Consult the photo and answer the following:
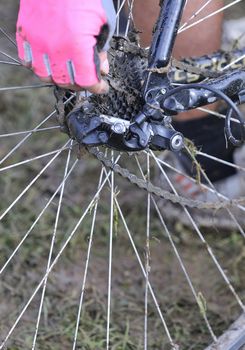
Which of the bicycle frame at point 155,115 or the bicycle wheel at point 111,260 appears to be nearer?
the bicycle frame at point 155,115

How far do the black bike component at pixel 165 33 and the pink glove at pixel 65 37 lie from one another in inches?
5.1

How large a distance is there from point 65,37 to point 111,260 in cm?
72

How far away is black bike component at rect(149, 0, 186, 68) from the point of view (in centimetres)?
134

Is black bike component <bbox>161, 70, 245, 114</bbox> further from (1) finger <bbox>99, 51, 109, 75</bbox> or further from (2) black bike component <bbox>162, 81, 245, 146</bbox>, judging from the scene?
(1) finger <bbox>99, 51, 109, 75</bbox>

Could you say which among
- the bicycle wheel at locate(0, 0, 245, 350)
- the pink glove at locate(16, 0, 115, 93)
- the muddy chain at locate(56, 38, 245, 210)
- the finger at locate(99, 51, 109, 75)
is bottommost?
the bicycle wheel at locate(0, 0, 245, 350)

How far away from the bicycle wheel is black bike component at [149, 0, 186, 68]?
169mm

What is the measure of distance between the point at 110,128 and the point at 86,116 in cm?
5

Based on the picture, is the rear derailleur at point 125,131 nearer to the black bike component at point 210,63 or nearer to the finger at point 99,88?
the finger at point 99,88

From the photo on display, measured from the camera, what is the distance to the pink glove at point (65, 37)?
119 cm

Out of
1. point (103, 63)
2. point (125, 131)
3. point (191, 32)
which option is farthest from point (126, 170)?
point (191, 32)

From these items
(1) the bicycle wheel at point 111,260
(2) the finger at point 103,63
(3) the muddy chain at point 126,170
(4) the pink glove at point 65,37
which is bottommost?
(1) the bicycle wheel at point 111,260

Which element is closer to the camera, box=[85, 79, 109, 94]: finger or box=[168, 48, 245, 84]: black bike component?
box=[85, 79, 109, 94]: finger

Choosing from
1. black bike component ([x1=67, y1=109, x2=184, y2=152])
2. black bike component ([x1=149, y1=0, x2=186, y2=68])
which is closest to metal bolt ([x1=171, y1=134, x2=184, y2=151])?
black bike component ([x1=67, y1=109, x2=184, y2=152])

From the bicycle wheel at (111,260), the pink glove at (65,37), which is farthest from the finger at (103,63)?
the bicycle wheel at (111,260)
